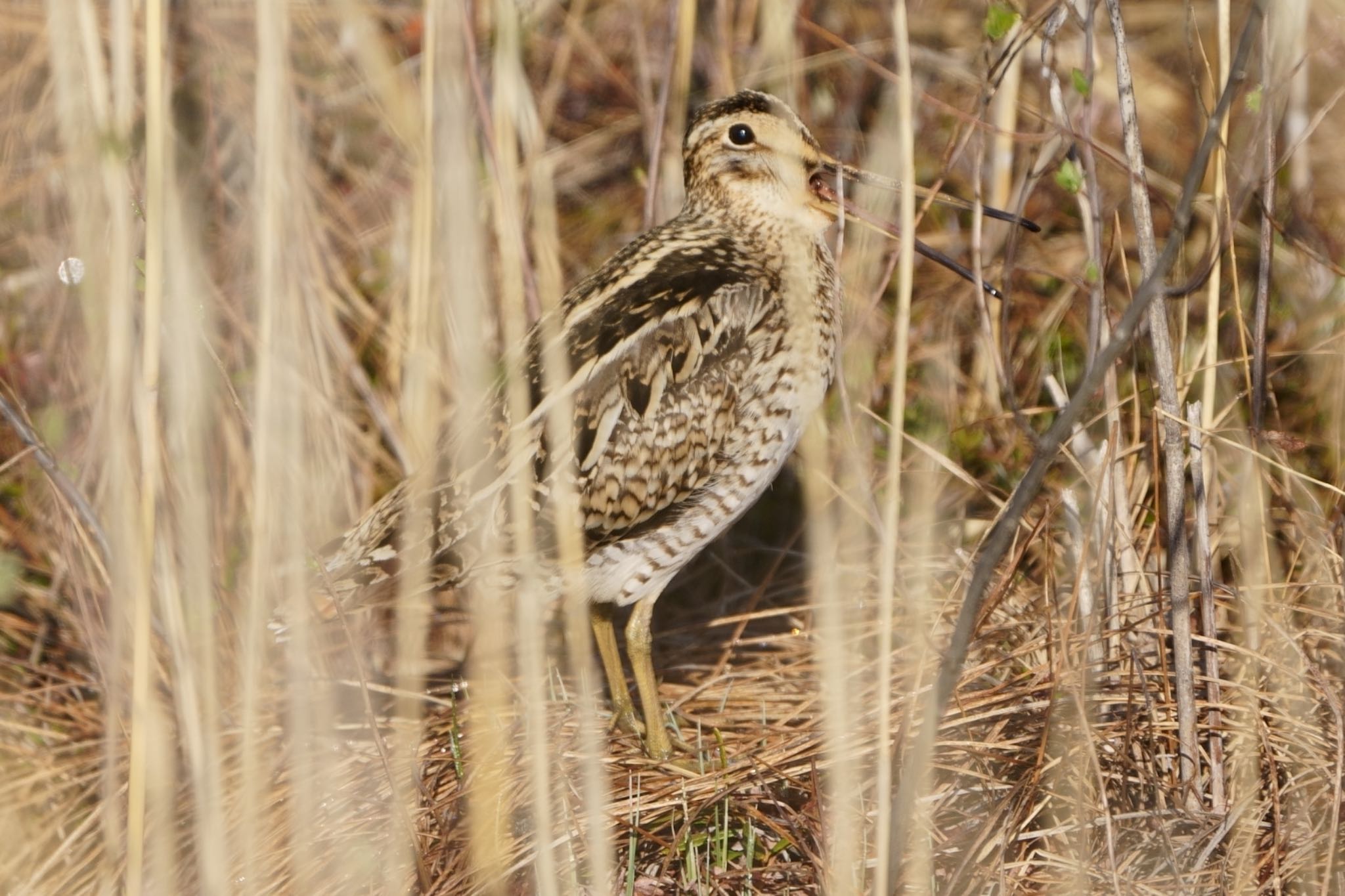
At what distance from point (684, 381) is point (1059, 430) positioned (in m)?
1.25

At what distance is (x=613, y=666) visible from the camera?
3.58 m

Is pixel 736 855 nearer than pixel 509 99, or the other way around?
pixel 509 99

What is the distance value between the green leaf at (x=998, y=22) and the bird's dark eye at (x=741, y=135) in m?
1.02

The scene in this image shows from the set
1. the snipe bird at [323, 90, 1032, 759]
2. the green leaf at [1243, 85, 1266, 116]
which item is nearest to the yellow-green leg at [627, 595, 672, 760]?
the snipe bird at [323, 90, 1032, 759]

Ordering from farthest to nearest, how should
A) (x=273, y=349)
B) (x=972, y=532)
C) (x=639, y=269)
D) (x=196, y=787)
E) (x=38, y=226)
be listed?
(x=38, y=226)
(x=972, y=532)
(x=639, y=269)
(x=273, y=349)
(x=196, y=787)

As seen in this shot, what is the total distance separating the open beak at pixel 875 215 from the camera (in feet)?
9.08

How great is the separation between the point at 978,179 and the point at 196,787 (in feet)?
5.71

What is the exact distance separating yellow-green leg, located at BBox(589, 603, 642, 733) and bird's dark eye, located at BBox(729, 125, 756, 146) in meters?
1.19

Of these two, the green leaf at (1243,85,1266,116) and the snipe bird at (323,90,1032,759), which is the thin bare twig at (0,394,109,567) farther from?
the green leaf at (1243,85,1266,116)

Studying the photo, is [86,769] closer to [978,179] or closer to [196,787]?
[196,787]

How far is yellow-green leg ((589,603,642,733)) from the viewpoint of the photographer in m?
3.51

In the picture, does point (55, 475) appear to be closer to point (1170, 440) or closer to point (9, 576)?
point (9, 576)

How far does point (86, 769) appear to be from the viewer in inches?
132

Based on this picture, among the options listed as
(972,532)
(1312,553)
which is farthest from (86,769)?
(1312,553)
